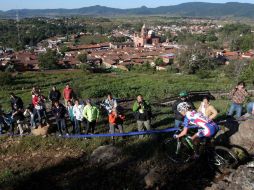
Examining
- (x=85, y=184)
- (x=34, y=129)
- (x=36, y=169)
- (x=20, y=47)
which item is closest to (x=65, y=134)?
(x=34, y=129)

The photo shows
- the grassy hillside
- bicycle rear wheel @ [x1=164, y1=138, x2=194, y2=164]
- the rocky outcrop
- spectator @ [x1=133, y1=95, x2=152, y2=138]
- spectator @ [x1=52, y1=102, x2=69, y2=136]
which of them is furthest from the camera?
spectator @ [x1=52, y1=102, x2=69, y2=136]

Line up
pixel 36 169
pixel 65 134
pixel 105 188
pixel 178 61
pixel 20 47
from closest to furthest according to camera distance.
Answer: pixel 105 188, pixel 36 169, pixel 65 134, pixel 178 61, pixel 20 47

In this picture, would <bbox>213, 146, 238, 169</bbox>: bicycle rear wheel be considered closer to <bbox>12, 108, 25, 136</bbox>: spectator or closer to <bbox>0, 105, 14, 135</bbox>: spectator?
<bbox>12, 108, 25, 136</bbox>: spectator

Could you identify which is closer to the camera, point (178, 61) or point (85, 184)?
point (85, 184)

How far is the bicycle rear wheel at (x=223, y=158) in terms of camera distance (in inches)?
318

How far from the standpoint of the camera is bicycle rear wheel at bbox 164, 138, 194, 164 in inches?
340

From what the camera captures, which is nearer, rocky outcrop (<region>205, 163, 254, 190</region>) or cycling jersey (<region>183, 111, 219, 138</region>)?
rocky outcrop (<region>205, 163, 254, 190</region>)

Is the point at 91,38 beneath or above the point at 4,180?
beneath

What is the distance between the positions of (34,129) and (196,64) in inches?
1947

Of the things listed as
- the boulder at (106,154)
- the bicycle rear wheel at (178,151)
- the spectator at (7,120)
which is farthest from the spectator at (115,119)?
the spectator at (7,120)

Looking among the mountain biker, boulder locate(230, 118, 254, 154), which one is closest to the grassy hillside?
the mountain biker

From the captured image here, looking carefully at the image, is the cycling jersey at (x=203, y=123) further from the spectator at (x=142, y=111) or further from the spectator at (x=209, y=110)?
the spectator at (x=142, y=111)

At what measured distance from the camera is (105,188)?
8.52 m

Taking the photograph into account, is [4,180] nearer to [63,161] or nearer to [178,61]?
[63,161]
